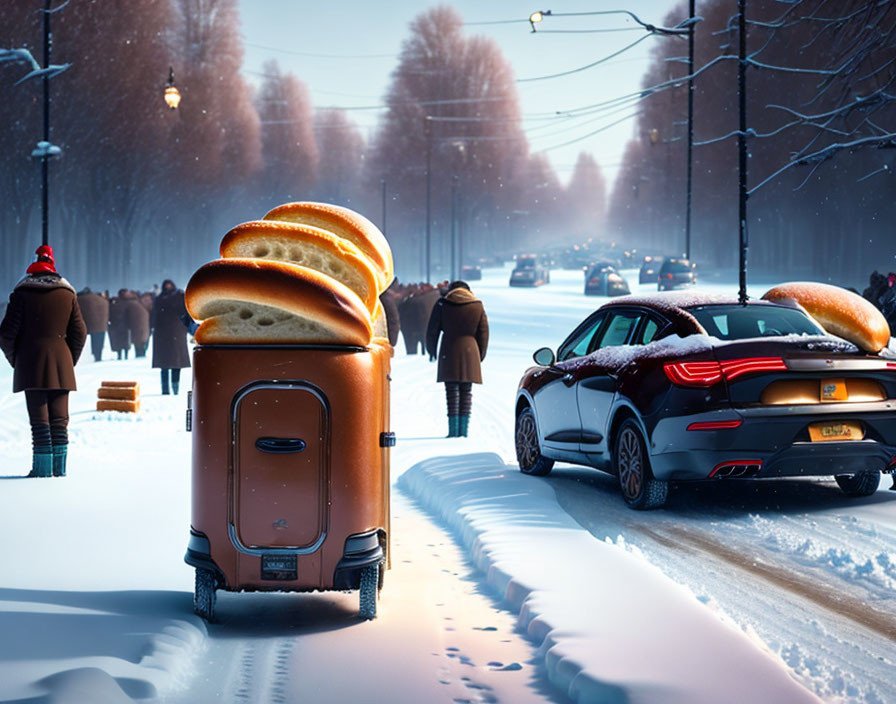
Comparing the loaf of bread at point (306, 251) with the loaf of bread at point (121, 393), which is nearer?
the loaf of bread at point (306, 251)

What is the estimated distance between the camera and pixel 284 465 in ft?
18.5

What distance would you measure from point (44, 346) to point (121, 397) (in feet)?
19.4

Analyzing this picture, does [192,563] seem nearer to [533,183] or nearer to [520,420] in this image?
[520,420]

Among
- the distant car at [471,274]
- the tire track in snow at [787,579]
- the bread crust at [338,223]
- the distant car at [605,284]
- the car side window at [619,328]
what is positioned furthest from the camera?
the distant car at [471,274]

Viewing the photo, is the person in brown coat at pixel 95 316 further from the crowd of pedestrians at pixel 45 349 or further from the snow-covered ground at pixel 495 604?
the snow-covered ground at pixel 495 604

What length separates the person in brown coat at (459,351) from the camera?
1358cm

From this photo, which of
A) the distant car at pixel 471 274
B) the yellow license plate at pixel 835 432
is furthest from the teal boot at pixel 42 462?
the distant car at pixel 471 274

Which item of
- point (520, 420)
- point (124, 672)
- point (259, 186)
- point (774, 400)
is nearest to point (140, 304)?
point (520, 420)

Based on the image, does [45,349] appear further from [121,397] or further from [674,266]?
[674,266]

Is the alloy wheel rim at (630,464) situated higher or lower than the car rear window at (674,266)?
lower

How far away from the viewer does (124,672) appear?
4875 mm

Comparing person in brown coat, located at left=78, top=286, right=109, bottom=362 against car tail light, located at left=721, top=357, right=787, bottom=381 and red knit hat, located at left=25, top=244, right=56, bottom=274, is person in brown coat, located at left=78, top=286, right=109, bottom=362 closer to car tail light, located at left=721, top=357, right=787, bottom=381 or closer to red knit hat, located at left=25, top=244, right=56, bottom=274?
red knit hat, located at left=25, top=244, right=56, bottom=274

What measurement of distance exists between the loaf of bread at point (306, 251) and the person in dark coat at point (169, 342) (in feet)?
42.9

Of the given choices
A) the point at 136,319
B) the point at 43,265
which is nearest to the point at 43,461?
the point at 43,265
